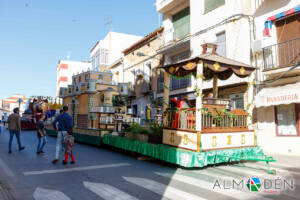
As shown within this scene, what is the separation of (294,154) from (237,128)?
431 cm

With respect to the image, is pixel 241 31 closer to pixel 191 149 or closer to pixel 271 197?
pixel 191 149

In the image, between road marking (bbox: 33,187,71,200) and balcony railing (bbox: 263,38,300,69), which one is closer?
road marking (bbox: 33,187,71,200)

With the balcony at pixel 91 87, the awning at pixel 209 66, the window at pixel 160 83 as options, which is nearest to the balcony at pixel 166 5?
the window at pixel 160 83

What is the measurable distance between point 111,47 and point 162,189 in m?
30.3

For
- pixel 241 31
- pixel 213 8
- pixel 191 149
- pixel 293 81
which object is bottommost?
pixel 191 149

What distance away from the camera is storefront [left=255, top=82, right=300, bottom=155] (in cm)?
979

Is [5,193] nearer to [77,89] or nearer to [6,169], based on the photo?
[6,169]

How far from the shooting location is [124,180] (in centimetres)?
533

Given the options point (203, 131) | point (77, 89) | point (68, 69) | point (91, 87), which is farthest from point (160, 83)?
point (68, 69)

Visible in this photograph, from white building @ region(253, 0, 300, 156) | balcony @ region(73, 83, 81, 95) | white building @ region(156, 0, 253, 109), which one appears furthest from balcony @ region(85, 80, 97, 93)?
white building @ region(253, 0, 300, 156)

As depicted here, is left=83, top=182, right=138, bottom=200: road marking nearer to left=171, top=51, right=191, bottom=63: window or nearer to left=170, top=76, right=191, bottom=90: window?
left=170, top=76, right=191, bottom=90: window

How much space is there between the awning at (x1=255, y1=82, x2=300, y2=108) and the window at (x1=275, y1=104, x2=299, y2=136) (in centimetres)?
110

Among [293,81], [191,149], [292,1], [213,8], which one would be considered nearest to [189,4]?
[213,8]

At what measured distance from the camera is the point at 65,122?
7637 mm
